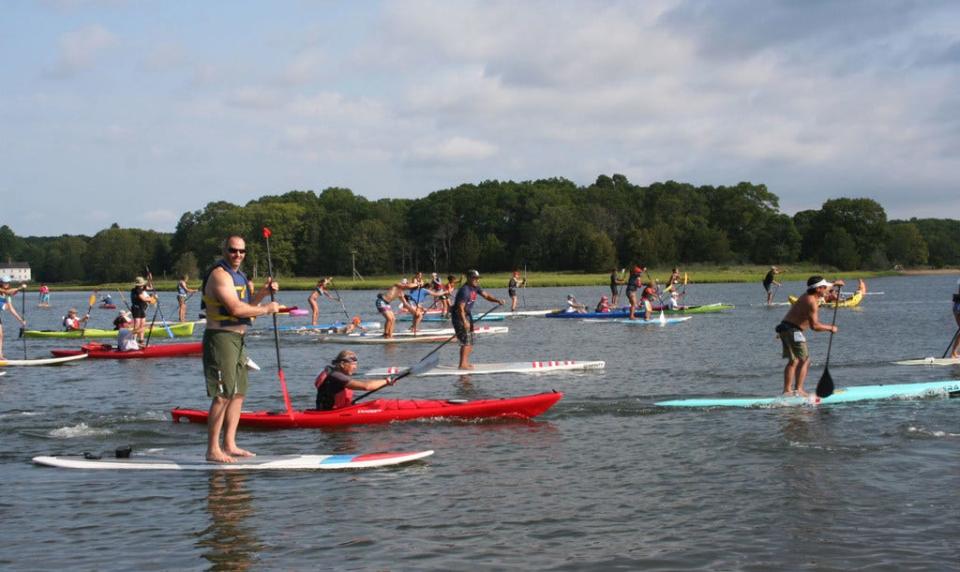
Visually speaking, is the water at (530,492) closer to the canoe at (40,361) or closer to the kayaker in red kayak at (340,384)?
the kayaker in red kayak at (340,384)

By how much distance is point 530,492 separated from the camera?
28.8ft

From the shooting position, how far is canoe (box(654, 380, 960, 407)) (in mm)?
13125

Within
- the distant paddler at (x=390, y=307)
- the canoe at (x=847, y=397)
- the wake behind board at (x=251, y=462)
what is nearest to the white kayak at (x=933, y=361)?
the canoe at (x=847, y=397)

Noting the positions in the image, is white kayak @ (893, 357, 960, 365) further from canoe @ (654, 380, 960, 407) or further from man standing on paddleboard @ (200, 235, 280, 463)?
man standing on paddleboard @ (200, 235, 280, 463)

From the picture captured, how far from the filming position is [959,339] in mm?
17906

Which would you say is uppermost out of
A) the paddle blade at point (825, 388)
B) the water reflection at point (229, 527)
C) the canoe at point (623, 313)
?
the canoe at point (623, 313)

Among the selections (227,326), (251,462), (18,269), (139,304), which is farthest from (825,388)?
(18,269)

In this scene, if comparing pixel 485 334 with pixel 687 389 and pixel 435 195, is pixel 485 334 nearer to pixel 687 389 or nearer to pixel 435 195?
pixel 687 389

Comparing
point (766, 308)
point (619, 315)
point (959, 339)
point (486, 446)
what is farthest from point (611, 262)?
point (486, 446)

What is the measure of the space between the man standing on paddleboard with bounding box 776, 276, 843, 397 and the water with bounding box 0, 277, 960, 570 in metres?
0.79

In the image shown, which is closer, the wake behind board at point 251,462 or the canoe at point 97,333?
Result: the wake behind board at point 251,462

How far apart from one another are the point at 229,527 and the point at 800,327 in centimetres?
857

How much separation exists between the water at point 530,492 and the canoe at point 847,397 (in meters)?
0.24

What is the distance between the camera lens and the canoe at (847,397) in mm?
13125
